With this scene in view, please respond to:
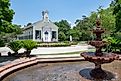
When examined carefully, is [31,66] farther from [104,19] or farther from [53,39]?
[53,39]

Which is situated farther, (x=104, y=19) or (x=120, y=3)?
(x=104, y=19)

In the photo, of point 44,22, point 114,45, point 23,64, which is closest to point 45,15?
point 44,22

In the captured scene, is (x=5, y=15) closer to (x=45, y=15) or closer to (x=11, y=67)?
(x=11, y=67)

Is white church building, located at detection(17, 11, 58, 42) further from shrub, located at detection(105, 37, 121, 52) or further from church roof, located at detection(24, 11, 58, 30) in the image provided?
shrub, located at detection(105, 37, 121, 52)

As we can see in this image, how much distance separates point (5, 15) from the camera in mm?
21422

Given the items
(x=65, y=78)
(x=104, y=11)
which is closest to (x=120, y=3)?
(x=65, y=78)

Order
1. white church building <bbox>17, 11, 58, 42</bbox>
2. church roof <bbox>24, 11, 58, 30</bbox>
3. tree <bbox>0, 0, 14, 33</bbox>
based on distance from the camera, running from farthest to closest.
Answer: church roof <bbox>24, 11, 58, 30</bbox>
white church building <bbox>17, 11, 58, 42</bbox>
tree <bbox>0, 0, 14, 33</bbox>

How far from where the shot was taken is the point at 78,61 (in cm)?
1605

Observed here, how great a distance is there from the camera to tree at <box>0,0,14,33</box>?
68.2 feet

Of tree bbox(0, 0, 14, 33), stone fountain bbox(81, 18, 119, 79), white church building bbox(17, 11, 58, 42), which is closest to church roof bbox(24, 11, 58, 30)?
white church building bbox(17, 11, 58, 42)

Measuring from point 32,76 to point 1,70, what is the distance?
1.55 metres

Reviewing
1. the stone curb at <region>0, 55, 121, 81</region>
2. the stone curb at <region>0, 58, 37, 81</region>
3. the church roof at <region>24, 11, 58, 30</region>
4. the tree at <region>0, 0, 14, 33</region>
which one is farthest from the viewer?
the church roof at <region>24, 11, 58, 30</region>

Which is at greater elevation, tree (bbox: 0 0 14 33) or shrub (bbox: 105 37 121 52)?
tree (bbox: 0 0 14 33)

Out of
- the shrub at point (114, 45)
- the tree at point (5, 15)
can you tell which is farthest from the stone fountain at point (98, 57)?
the shrub at point (114, 45)
